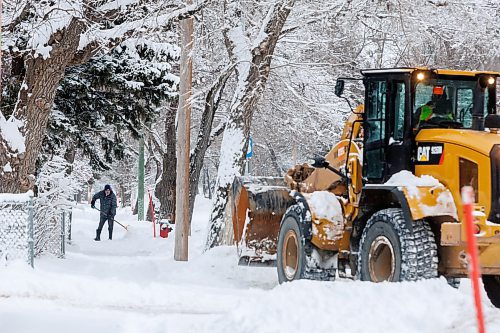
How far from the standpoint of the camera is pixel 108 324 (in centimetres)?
798

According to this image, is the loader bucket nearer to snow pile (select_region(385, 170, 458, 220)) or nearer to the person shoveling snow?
snow pile (select_region(385, 170, 458, 220))

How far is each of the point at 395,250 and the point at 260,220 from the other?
12.7ft

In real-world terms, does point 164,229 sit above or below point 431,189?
below

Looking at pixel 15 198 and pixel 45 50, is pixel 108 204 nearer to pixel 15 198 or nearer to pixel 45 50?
pixel 45 50

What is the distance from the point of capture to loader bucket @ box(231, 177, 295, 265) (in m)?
11.9

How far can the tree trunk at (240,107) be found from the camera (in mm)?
15531

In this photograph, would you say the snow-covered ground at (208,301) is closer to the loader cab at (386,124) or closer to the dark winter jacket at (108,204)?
the loader cab at (386,124)

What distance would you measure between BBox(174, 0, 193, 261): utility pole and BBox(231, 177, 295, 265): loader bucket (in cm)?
266

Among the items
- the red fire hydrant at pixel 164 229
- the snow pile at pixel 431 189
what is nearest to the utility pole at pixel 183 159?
the snow pile at pixel 431 189

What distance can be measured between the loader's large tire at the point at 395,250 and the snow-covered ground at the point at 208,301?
26.9 inches

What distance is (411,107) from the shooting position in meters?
9.09

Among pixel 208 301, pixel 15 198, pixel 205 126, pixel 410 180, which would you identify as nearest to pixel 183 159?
pixel 15 198

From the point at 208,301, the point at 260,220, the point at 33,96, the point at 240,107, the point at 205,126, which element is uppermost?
the point at 205,126

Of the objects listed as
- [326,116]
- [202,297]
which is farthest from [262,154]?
[202,297]
